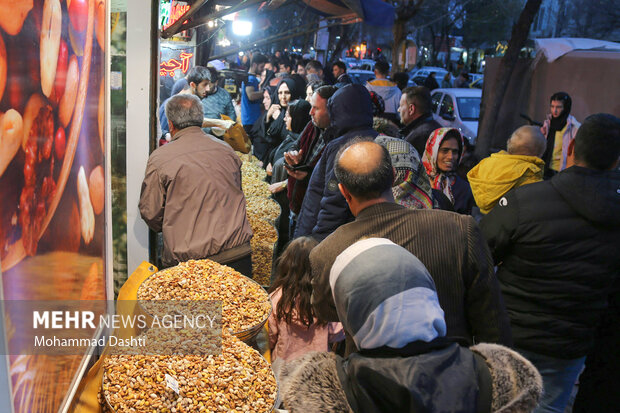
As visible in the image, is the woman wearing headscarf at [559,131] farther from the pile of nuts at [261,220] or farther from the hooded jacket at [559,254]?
the hooded jacket at [559,254]

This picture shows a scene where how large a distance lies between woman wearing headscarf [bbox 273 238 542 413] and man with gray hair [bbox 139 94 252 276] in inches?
85.4

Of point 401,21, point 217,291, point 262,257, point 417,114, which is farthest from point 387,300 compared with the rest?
point 401,21

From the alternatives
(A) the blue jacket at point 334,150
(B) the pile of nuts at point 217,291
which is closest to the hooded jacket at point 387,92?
(A) the blue jacket at point 334,150

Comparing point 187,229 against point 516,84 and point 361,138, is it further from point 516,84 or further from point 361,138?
point 516,84

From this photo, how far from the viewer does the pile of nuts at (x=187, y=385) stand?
210 centimetres

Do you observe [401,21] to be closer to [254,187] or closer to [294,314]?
[254,187]

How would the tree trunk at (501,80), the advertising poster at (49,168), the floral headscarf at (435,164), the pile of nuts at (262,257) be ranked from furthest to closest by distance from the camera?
→ the tree trunk at (501,80) < the pile of nuts at (262,257) < the floral headscarf at (435,164) < the advertising poster at (49,168)

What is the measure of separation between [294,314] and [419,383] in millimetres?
1860

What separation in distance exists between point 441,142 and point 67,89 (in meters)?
3.44

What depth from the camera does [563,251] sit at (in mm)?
3131

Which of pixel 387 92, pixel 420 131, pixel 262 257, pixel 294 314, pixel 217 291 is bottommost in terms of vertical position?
pixel 262 257

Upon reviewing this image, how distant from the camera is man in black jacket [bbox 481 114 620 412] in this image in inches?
122

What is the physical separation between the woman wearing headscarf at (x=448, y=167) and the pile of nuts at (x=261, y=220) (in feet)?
5.49

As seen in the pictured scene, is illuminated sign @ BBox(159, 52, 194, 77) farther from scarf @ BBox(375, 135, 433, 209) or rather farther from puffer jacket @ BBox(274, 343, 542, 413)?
puffer jacket @ BBox(274, 343, 542, 413)
